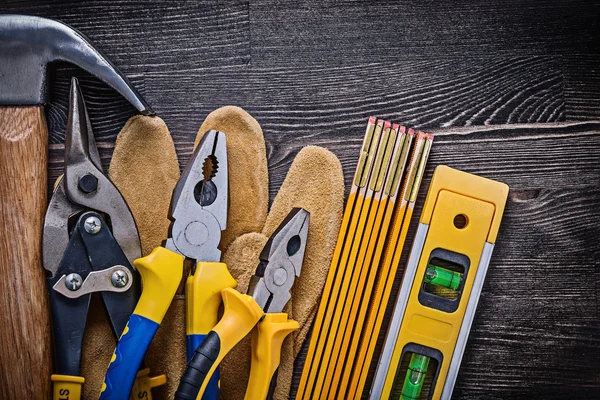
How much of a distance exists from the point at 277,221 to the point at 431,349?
401 mm

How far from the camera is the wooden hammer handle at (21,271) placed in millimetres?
1103

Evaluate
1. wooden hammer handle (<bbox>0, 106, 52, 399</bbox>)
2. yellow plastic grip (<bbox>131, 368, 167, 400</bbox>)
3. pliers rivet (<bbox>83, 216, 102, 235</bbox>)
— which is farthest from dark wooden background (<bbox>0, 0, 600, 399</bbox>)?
yellow plastic grip (<bbox>131, 368, 167, 400</bbox>)

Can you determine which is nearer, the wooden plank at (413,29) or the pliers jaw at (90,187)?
the pliers jaw at (90,187)

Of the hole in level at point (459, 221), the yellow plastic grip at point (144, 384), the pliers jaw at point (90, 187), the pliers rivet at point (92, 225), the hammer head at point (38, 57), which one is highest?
the hammer head at point (38, 57)

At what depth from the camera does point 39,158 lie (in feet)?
3.76

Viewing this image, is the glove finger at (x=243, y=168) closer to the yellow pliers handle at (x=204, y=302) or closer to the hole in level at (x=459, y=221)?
the yellow pliers handle at (x=204, y=302)

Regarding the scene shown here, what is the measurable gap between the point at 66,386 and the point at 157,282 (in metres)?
0.25

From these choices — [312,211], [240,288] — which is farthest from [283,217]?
[240,288]

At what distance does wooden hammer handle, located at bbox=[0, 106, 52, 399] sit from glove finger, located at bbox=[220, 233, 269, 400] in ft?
1.08

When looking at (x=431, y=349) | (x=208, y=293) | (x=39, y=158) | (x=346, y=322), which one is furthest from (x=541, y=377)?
(x=39, y=158)

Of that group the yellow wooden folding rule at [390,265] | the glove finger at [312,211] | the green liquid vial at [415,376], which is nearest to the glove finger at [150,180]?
the glove finger at [312,211]

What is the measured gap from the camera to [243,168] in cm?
122

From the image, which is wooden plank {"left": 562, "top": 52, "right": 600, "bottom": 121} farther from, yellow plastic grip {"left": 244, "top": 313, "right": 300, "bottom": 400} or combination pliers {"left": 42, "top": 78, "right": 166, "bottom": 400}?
combination pliers {"left": 42, "top": 78, "right": 166, "bottom": 400}

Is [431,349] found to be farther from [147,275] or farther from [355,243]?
[147,275]
